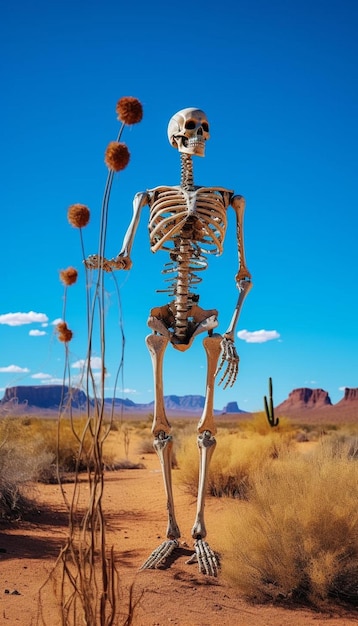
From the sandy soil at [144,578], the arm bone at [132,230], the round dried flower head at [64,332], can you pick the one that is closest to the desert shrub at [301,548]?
the sandy soil at [144,578]

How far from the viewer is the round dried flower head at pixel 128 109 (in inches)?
120

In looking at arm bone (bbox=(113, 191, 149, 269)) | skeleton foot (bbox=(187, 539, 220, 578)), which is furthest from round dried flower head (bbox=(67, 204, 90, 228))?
skeleton foot (bbox=(187, 539, 220, 578))

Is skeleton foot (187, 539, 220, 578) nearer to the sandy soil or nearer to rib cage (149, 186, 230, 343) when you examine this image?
the sandy soil

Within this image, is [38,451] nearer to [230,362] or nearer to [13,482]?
[13,482]

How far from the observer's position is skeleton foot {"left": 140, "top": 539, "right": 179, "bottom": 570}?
6012 mm

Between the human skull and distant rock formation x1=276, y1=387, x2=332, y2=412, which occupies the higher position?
distant rock formation x1=276, y1=387, x2=332, y2=412

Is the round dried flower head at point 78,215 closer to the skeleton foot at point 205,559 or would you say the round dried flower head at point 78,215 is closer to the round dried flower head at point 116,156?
the round dried flower head at point 116,156

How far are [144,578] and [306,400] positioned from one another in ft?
366

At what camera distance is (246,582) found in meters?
5.40

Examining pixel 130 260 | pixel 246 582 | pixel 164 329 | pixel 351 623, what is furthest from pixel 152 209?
pixel 351 623

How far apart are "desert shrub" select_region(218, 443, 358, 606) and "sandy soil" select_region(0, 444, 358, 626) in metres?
0.20

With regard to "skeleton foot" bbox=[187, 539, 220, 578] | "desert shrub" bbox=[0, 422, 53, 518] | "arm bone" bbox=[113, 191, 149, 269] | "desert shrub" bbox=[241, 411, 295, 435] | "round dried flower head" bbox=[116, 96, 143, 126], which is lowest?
"skeleton foot" bbox=[187, 539, 220, 578]

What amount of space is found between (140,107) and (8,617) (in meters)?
3.89

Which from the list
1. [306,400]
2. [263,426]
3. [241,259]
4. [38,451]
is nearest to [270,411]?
[263,426]
